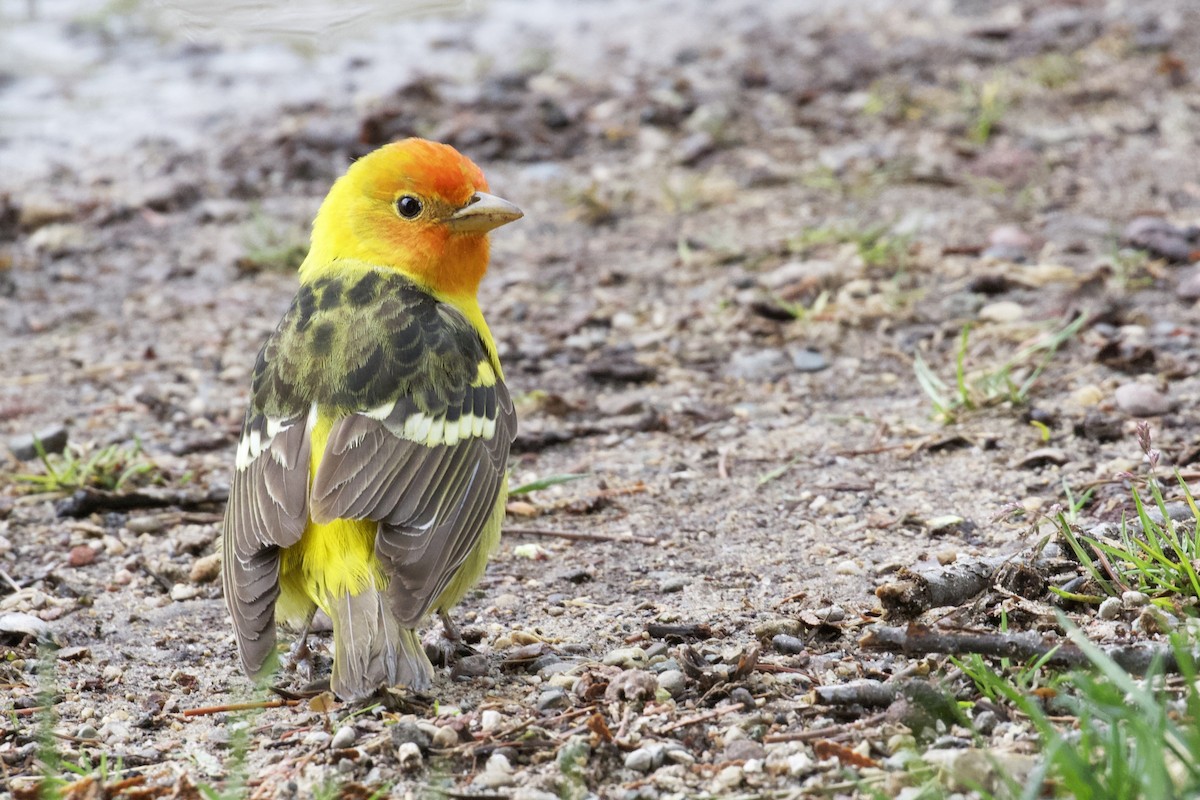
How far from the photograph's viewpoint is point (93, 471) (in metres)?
5.25

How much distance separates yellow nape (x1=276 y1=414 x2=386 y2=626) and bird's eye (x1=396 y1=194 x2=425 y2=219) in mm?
1092

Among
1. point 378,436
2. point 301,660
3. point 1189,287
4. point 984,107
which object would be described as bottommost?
point 301,660

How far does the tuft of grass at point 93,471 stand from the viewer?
520 centimetres

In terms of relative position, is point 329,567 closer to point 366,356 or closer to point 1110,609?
point 366,356

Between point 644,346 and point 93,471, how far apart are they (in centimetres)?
245

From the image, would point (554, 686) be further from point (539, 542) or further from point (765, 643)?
point (539, 542)

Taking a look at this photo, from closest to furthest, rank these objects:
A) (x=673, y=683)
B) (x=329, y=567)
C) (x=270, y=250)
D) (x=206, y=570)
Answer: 1. (x=673, y=683)
2. (x=329, y=567)
3. (x=206, y=570)
4. (x=270, y=250)

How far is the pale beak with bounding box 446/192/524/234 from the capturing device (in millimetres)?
4668

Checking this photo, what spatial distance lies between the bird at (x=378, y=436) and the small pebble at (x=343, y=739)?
16cm

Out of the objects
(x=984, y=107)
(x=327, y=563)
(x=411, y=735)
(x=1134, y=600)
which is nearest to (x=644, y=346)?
(x=327, y=563)

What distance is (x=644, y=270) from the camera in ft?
23.3

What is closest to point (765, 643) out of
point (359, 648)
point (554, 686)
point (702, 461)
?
point (554, 686)

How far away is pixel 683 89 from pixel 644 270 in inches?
102

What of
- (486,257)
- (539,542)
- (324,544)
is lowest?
(539,542)
